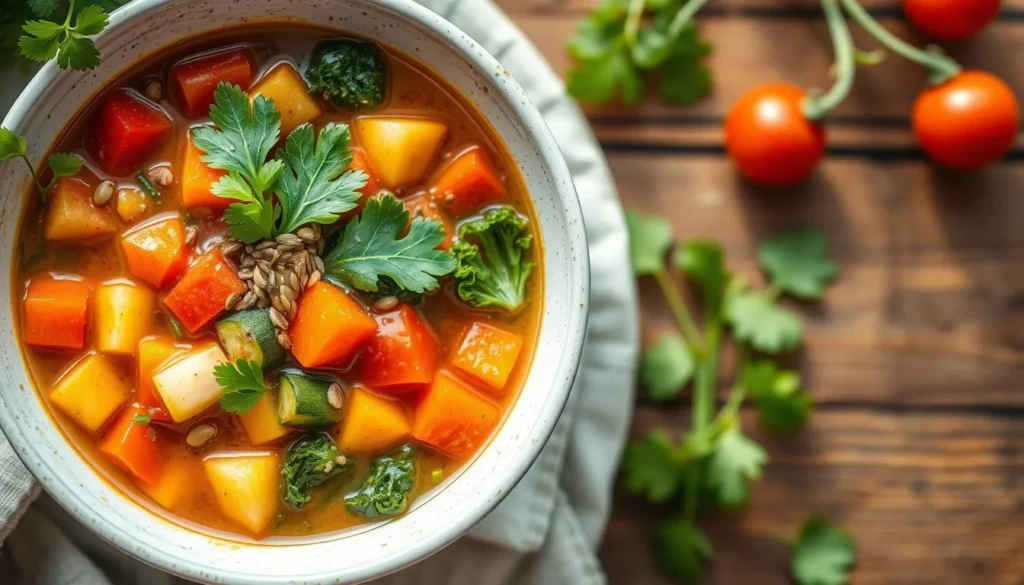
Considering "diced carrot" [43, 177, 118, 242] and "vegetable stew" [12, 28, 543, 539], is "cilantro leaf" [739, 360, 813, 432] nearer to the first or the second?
"vegetable stew" [12, 28, 543, 539]

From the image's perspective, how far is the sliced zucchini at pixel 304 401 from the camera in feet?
7.92

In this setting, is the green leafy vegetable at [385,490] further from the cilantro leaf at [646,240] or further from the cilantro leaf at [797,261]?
the cilantro leaf at [797,261]

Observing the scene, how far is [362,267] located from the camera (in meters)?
2.41

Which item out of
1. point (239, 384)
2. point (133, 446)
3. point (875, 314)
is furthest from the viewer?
point (875, 314)

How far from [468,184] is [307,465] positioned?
2.67ft

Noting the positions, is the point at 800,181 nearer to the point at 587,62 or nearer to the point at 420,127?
the point at 587,62

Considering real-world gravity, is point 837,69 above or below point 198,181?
above

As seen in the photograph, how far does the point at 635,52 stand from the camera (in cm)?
319

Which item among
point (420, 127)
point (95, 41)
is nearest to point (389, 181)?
point (420, 127)

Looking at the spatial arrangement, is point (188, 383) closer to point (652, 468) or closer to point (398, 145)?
point (398, 145)

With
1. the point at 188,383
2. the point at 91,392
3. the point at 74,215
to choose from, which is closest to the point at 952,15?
the point at 188,383

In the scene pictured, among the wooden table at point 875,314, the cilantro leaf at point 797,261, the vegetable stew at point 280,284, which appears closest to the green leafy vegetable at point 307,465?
the vegetable stew at point 280,284

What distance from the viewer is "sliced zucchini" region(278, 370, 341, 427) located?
2414 mm

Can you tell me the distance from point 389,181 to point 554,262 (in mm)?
465
